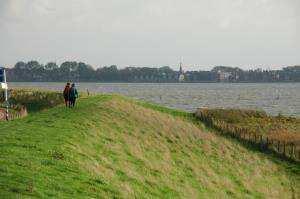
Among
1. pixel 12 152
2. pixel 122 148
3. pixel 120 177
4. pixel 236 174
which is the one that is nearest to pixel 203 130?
pixel 236 174

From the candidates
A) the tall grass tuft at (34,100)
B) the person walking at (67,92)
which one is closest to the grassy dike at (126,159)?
the person walking at (67,92)

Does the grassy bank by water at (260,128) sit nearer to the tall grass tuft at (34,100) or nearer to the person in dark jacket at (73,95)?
the person in dark jacket at (73,95)

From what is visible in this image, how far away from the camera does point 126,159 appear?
2706cm

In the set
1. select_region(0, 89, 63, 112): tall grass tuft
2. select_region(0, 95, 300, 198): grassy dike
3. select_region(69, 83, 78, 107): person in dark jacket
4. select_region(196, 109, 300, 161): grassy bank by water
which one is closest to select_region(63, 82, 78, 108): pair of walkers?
select_region(69, 83, 78, 107): person in dark jacket

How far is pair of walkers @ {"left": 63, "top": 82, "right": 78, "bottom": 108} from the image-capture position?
3897 centimetres

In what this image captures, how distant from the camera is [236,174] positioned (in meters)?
33.6

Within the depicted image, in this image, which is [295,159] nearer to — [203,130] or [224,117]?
[203,130]

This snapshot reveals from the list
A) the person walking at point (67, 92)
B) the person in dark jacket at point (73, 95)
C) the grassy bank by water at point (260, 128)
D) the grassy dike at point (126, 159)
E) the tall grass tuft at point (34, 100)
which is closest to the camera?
the grassy dike at point (126, 159)

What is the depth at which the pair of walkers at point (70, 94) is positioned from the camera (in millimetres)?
38969

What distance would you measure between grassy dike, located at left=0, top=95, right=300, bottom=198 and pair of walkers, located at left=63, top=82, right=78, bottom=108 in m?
1.00

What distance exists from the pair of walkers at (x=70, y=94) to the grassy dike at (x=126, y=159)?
100 centimetres

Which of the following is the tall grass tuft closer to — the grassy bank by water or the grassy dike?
the grassy dike

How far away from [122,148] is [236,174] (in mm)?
8212

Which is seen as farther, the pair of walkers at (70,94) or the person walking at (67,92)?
the person walking at (67,92)
